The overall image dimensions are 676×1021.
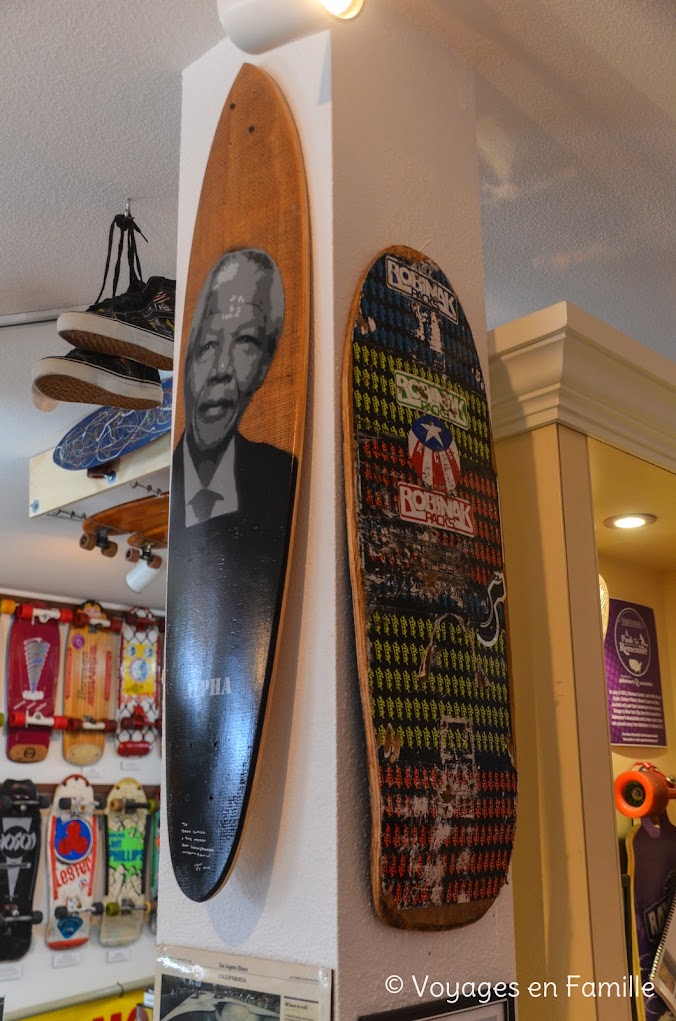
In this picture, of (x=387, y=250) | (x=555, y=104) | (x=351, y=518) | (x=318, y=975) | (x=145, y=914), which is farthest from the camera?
(x=145, y=914)

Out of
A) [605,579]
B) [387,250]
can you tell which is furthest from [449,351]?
[605,579]

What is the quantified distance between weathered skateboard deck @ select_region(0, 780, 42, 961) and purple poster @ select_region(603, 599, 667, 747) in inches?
157

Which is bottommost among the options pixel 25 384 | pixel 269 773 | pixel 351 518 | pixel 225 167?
pixel 269 773

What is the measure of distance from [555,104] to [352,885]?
1546 millimetres

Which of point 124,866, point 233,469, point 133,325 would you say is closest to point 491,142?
point 133,325

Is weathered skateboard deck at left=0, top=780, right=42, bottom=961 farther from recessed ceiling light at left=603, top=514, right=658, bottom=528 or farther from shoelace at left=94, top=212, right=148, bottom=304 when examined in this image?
recessed ceiling light at left=603, top=514, right=658, bottom=528

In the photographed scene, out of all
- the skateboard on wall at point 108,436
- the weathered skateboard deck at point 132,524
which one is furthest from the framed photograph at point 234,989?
the weathered skateboard deck at point 132,524

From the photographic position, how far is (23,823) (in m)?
5.38

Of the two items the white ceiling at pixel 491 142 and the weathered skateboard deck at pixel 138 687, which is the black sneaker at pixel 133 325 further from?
the weathered skateboard deck at pixel 138 687

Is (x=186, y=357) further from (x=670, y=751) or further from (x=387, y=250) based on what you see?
(x=670, y=751)

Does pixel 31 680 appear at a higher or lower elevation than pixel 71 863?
higher

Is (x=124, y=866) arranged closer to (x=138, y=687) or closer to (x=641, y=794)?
(x=138, y=687)

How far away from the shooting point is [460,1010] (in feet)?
4.12

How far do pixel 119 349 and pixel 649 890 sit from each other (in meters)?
1.63
